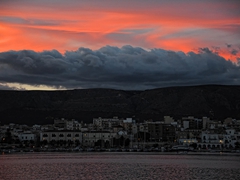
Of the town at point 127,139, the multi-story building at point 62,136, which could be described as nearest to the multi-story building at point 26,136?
the town at point 127,139

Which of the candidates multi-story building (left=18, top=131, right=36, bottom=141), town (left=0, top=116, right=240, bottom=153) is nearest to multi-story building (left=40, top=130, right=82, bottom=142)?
town (left=0, top=116, right=240, bottom=153)

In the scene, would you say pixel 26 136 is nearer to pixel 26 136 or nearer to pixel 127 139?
pixel 26 136

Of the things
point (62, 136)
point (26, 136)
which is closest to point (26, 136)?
point (26, 136)

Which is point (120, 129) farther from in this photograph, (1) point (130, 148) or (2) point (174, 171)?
(2) point (174, 171)

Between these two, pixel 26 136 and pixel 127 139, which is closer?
pixel 127 139

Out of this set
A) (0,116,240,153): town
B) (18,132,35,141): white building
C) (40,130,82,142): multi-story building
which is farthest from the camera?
(18,132,35,141): white building

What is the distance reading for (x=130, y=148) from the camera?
149 metres

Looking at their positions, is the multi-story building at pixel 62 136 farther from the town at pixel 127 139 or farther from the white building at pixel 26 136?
the white building at pixel 26 136

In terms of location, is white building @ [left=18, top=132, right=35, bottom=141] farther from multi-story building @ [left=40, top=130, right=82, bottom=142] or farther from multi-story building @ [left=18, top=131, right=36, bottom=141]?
multi-story building @ [left=40, top=130, right=82, bottom=142]

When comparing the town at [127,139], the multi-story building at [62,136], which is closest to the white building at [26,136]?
the town at [127,139]

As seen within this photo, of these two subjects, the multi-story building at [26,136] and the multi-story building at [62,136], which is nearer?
the multi-story building at [62,136]

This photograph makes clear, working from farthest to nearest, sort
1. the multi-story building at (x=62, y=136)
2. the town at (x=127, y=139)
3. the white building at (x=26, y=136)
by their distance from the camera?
the white building at (x=26, y=136) < the multi-story building at (x=62, y=136) < the town at (x=127, y=139)

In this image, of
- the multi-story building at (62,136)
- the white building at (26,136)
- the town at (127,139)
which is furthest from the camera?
the white building at (26,136)

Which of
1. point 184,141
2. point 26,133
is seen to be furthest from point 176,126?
point 26,133
